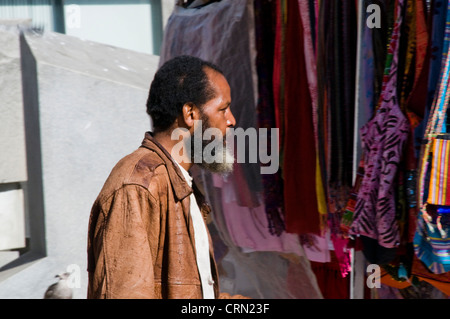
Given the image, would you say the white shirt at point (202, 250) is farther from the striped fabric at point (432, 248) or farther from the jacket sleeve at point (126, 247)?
the striped fabric at point (432, 248)

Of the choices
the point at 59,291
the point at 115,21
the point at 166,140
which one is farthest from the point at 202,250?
the point at 115,21

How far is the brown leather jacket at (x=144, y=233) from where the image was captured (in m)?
1.56

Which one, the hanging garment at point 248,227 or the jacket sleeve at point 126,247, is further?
the hanging garment at point 248,227

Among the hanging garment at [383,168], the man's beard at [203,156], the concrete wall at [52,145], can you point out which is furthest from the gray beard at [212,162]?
the concrete wall at [52,145]

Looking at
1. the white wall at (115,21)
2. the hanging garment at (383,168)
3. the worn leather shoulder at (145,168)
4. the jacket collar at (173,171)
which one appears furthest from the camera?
the white wall at (115,21)

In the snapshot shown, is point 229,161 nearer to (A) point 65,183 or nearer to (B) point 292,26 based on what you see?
(B) point 292,26

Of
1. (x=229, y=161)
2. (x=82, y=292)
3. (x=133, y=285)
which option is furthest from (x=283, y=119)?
(x=82, y=292)

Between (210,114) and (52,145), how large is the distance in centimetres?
210

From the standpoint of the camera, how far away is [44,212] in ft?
12.1

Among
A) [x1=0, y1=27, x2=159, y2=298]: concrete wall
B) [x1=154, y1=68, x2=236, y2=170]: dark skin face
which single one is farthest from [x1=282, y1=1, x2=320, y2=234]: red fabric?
[x1=0, y1=27, x2=159, y2=298]: concrete wall

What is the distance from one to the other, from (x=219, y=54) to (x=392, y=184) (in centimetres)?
132

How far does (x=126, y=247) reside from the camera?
156 cm

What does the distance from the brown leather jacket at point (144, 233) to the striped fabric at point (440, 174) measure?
91 centimetres

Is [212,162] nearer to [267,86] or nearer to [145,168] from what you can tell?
[145,168]
